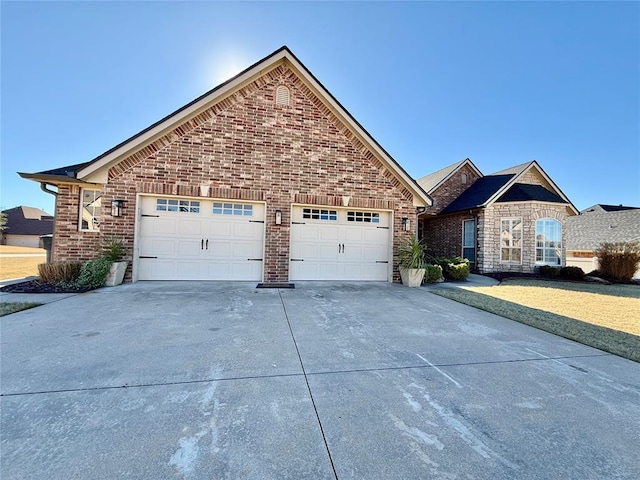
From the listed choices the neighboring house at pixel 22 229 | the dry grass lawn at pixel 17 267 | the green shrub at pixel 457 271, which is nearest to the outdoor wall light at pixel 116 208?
the dry grass lawn at pixel 17 267

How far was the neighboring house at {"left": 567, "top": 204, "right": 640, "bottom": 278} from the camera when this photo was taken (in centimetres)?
2109

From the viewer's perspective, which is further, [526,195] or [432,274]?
[526,195]

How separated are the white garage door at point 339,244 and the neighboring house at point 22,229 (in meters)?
46.4

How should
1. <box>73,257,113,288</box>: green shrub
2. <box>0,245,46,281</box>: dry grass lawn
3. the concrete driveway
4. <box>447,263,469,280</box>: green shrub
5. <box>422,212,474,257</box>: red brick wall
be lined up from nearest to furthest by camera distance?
1. the concrete driveway
2. <box>73,257,113,288</box>: green shrub
3. <box>0,245,46,281</box>: dry grass lawn
4. <box>447,263,469,280</box>: green shrub
5. <box>422,212,474,257</box>: red brick wall

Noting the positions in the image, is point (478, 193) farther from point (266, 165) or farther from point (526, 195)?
point (266, 165)

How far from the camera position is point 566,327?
15.7 feet

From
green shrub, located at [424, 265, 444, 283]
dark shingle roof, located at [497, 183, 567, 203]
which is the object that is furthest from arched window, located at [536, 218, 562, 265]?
green shrub, located at [424, 265, 444, 283]

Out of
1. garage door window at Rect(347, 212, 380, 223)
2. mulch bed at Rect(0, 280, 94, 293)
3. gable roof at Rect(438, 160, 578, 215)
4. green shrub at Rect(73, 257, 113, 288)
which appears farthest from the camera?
gable roof at Rect(438, 160, 578, 215)

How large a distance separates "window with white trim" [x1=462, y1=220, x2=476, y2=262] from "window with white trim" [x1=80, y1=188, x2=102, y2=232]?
15478 millimetres

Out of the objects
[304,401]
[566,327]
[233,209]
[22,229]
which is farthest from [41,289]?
[22,229]

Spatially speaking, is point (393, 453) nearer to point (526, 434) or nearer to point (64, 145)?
point (526, 434)

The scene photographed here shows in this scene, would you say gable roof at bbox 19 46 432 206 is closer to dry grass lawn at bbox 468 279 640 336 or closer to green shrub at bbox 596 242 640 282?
dry grass lawn at bbox 468 279 640 336

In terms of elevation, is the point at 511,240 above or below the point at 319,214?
below

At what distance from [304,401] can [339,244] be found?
6670mm
